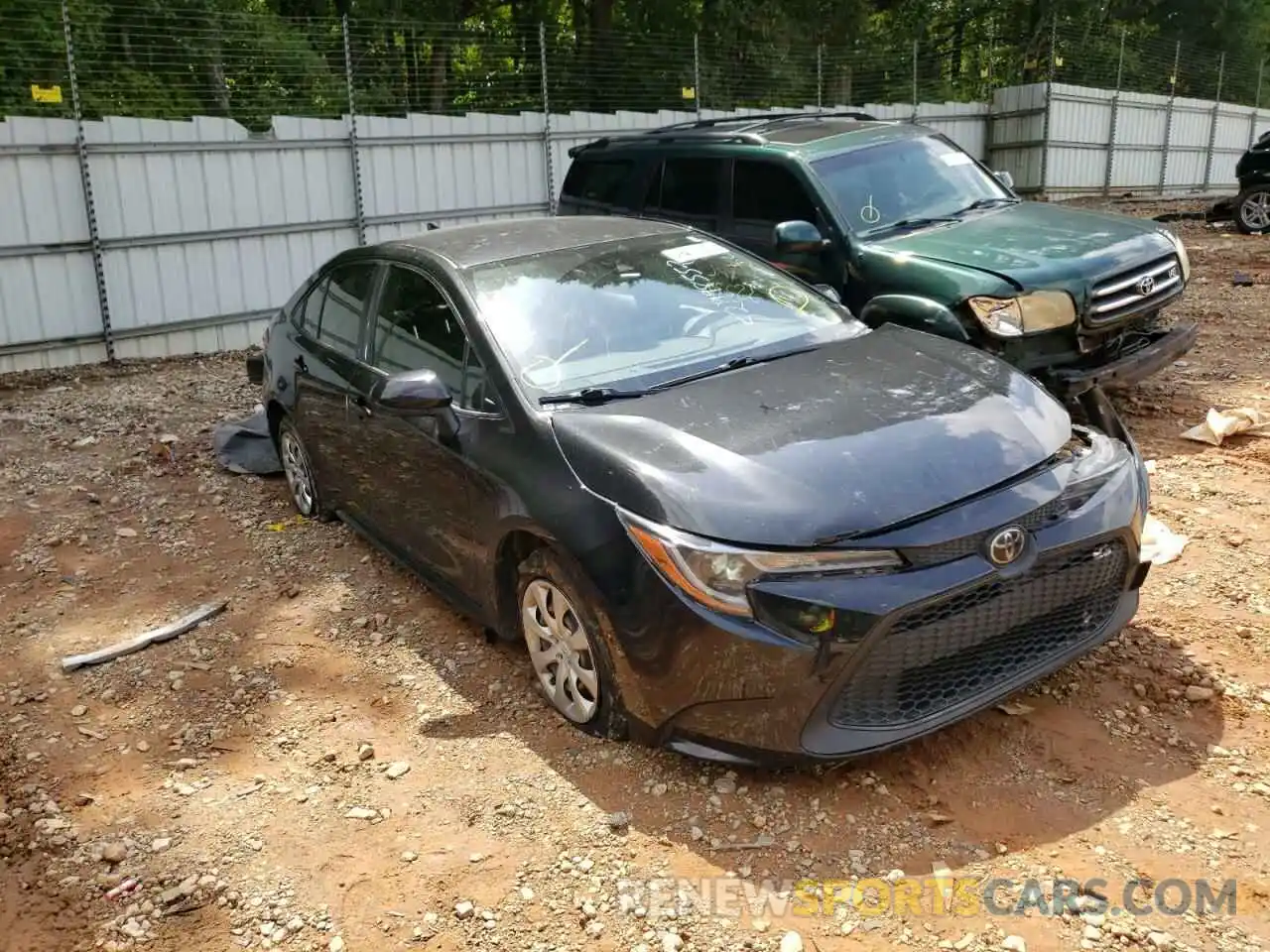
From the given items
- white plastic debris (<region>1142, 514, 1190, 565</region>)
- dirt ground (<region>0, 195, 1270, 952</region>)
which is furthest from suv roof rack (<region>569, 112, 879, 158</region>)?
dirt ground (<region>0, 195, 1270, 952</region>)

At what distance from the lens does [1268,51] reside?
3084 cm

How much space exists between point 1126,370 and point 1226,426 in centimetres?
80

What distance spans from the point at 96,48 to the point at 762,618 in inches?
459

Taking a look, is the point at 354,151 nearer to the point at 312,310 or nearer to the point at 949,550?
the point at 312,310

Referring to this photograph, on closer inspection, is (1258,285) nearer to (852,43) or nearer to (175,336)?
(175,336)

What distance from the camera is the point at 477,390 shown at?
13.3 feet

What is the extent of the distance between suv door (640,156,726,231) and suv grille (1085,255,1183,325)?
2.58 meters

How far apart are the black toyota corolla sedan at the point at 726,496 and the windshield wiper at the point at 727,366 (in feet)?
0.04

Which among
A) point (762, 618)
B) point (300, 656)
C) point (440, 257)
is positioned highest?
point (440, 257)

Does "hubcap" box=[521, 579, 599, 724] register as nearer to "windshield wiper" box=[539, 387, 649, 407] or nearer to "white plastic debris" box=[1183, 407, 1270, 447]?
"windshield wiper" box=[539, 387, 649, 407]

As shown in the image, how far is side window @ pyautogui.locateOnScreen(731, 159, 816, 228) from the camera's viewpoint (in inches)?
275

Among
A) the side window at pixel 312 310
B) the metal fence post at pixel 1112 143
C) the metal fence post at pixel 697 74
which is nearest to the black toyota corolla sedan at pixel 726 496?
the side window at pixel 312 310

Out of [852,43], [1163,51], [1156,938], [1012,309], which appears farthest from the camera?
[1163,51]

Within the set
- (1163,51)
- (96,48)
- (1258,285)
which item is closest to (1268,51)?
(1163,51)
